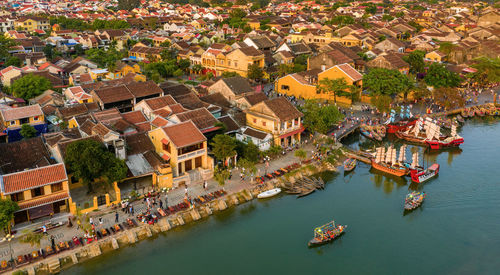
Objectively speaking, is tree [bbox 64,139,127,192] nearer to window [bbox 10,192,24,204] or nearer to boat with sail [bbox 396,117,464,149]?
window [bbox 10,192,24,204]

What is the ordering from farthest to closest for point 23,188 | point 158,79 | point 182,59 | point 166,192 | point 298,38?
point 298,38
point 182,59
point 158,79
point 166,192
point 23,188

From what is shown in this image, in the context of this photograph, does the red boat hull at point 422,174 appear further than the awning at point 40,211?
Yes

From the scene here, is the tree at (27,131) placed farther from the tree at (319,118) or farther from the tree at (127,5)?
the tree at (127,5)

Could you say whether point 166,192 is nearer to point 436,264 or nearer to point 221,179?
point 221,179

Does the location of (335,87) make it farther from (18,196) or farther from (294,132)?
(18,196)

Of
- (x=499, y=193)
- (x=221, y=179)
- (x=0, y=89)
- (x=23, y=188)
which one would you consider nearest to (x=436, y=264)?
(x=499, y=193)

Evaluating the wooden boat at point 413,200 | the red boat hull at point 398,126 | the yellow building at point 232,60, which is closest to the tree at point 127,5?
the yellow building at point 232,60

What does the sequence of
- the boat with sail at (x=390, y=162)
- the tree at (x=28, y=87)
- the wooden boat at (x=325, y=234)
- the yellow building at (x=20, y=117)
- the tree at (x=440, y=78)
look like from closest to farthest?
the wooden boat at (x=325, y=234)
the boat with sail at (x=390, y=162)
the yellow building at (x=20, y=117)
the tree at (x=28, y=87)
the tree at (x=440, y=78)
